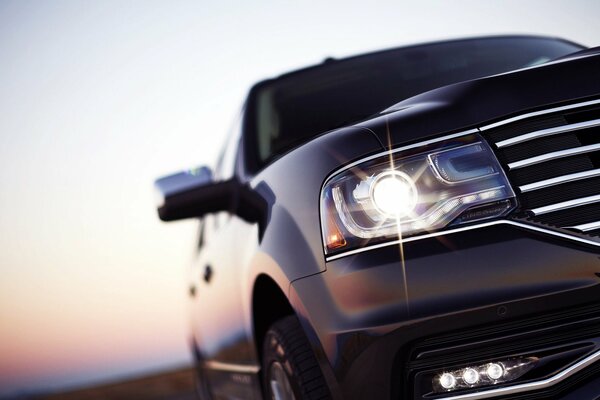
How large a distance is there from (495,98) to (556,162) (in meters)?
0.24

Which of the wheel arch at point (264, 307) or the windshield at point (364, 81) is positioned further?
the windshield at point (364, 81)

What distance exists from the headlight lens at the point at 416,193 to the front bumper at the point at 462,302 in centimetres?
6

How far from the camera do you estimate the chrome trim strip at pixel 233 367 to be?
3370mm

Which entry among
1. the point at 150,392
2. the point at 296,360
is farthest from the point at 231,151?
the point at 150,392

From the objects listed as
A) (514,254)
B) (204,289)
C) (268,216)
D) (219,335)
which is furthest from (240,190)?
(514,254)

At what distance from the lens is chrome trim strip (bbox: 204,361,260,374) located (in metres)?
3.37

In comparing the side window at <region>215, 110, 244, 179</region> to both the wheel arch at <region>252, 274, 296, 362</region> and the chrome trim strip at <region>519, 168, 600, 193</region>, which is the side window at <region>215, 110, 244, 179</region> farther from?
the chrome trim strip at <region>519, 168, 600, 193</region>

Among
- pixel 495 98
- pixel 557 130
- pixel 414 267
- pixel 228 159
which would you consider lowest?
pixel 414 267

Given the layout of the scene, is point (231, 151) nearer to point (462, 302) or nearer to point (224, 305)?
point (224, 305)

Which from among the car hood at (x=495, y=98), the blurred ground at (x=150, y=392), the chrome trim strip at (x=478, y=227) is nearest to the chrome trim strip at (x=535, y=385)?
the chrome trim strip at (x=478, y=227)

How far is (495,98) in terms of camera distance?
224 cm

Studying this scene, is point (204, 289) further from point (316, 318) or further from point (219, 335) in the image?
point (316, 318)

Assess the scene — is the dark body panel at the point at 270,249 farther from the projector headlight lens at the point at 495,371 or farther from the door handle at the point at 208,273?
the projector headlight lens at the point at 495,371

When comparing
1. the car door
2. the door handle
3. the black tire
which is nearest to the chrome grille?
the black tire
